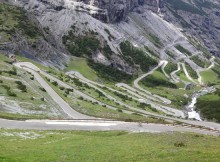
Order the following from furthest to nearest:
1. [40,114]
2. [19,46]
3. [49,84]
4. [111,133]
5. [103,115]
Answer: [19,46] → [49,84] → [103,115] → [40,114] → [111,133]

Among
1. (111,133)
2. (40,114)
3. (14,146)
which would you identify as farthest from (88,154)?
(40,114)

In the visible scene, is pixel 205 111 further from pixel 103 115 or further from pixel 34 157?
pixel 34 157

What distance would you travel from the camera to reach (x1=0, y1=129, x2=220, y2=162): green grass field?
3295 cm

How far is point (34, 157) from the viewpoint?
31.9m

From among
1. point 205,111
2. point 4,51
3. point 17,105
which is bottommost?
point 205,111

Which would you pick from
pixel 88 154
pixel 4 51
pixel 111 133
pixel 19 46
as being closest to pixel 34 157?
pixel 88 154

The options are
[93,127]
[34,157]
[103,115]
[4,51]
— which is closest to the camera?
[34,157]

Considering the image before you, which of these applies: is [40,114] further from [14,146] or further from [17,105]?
[14,146]

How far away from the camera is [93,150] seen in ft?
125

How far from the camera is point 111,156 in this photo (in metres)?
34.7

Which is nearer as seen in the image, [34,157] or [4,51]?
[34,157]

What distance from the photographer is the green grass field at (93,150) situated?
108 ft

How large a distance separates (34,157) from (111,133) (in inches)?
1003

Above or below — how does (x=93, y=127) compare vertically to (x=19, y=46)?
below
